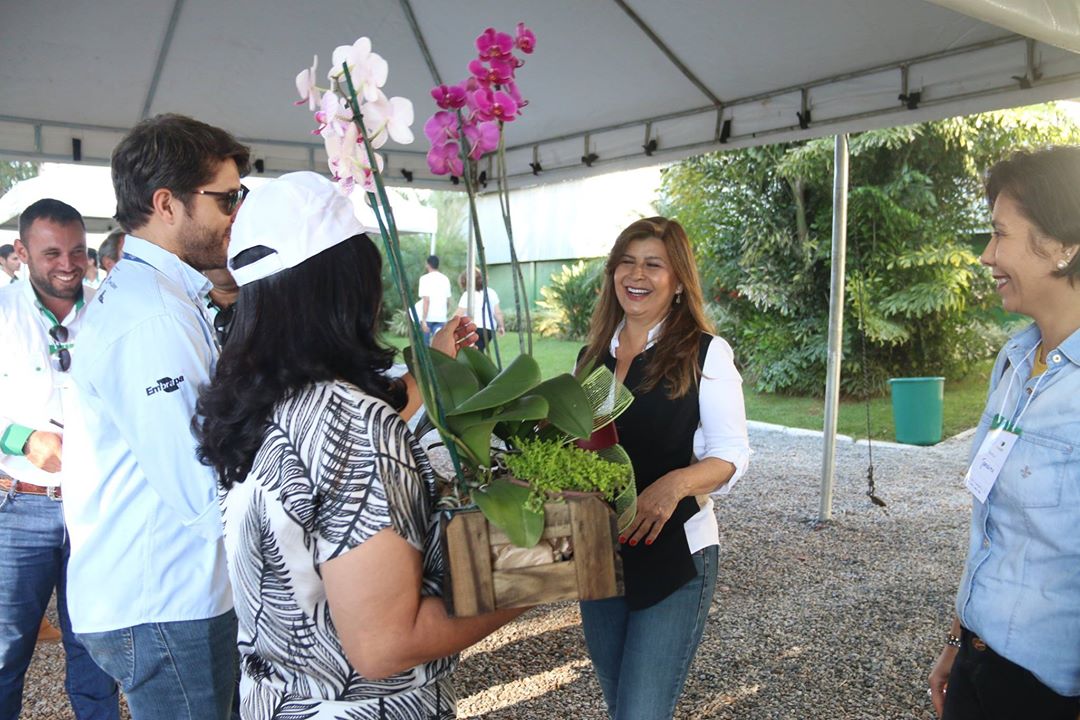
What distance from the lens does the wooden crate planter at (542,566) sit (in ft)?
3.75

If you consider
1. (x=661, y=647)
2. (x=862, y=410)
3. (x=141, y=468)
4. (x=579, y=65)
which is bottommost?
(x=862, y=410)

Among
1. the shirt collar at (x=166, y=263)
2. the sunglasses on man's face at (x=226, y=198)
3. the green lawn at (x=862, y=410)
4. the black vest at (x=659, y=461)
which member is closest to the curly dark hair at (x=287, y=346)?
the shirt collar at (x=166, y=263)

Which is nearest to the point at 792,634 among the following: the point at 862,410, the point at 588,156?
the point at 588,156

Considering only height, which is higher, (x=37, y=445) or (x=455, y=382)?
(x=455, y=382)

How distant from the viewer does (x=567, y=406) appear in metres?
1.31

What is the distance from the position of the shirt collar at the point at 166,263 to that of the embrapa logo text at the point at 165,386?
0.85ft

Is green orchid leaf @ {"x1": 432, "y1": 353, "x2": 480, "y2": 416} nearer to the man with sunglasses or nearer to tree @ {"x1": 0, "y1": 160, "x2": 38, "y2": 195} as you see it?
the man with sunglasses

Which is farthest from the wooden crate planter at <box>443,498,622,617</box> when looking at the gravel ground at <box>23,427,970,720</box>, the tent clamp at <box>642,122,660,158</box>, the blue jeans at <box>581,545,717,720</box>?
the tent clamp at <box>642,122,660,158</box>

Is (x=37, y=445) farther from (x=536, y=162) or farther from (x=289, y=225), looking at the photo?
(x=536, y=162)

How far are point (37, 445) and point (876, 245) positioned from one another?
36.8 feet

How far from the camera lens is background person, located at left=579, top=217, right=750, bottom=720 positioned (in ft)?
6.72

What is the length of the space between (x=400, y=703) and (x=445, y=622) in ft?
0.67

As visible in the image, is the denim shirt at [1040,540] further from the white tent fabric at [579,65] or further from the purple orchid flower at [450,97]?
the white tent fabric at [579,65]

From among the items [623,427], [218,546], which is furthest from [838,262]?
[218,546]
